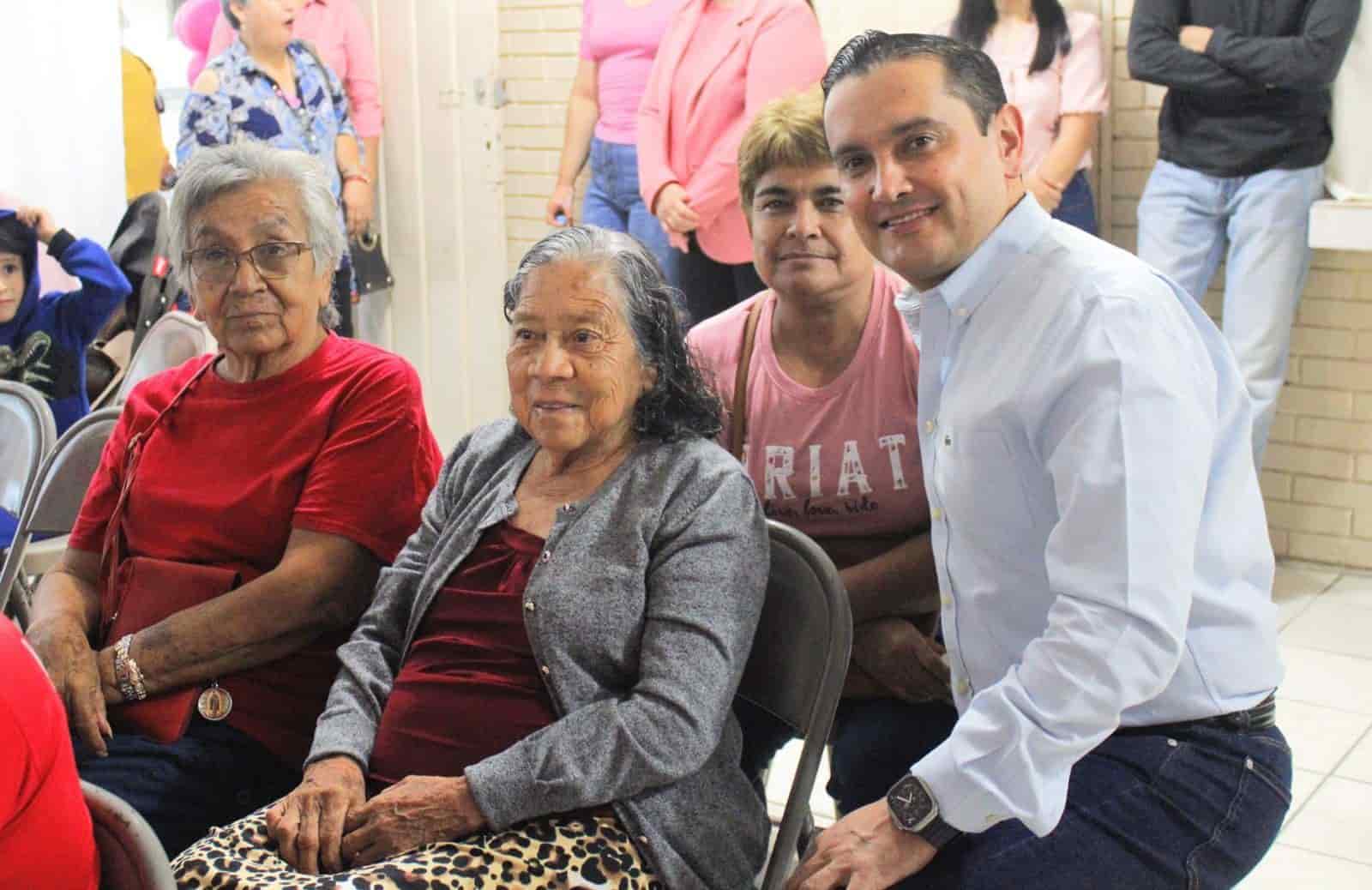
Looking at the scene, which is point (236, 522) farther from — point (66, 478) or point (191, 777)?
point (66, 478)

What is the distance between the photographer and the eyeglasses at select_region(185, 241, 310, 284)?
7.52 ft

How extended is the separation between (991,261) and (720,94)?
2.70 m

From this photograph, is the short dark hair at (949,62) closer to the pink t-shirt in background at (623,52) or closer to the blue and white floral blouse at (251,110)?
the pink t-shirt in background at (623,52)

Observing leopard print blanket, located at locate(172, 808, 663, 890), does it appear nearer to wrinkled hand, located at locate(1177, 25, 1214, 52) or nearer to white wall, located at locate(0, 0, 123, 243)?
wrinkled hand, located at locate(1177, 25, 1214, 52)

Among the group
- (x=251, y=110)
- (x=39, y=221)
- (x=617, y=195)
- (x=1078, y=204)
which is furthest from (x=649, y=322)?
(x=251, y=110)

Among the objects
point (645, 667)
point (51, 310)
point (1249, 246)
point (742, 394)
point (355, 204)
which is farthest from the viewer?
point (355, 204)

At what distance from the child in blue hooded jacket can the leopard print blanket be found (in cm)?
225

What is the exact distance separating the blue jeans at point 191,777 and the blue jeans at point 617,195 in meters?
2.76

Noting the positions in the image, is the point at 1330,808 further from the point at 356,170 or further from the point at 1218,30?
the point at 356,170

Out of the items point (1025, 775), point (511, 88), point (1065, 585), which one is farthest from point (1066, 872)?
point (511, 88)

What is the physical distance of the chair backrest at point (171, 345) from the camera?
319cm

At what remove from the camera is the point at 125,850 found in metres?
1.48

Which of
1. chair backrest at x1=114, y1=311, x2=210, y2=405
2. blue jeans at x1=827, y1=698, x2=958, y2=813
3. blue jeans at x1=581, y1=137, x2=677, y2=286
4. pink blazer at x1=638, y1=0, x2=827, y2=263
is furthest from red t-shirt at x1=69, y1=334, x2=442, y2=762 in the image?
blue jeans at x1=581, y1=137, x2=677, y2=286

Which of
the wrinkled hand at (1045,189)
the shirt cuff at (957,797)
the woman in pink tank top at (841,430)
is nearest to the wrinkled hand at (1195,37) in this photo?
the wrinkled hand at (1045,189)
